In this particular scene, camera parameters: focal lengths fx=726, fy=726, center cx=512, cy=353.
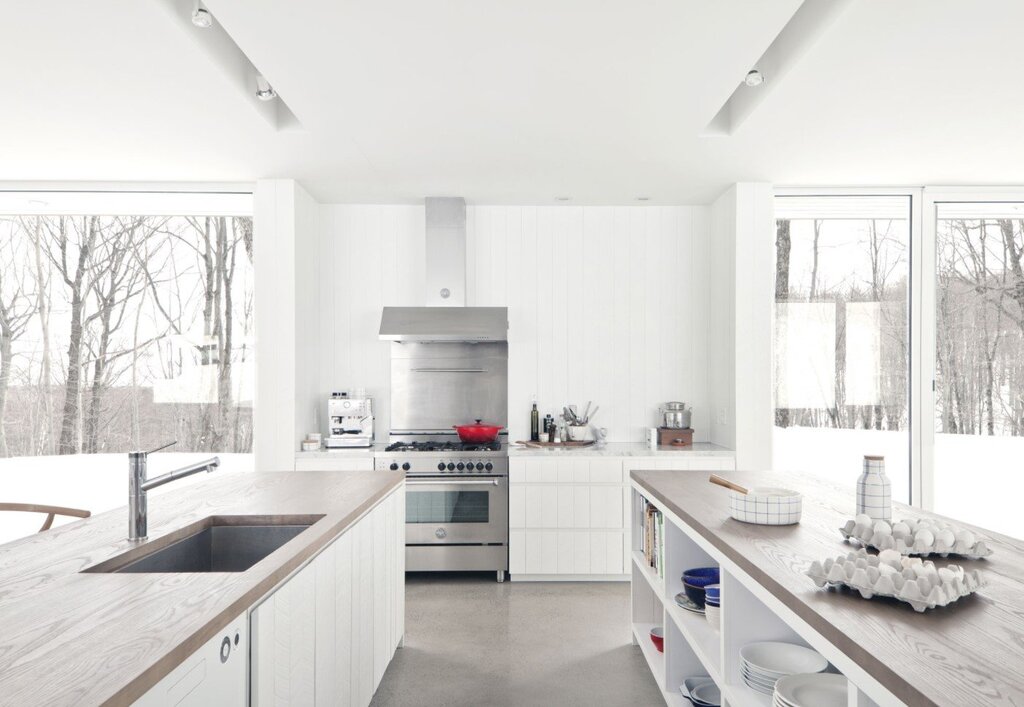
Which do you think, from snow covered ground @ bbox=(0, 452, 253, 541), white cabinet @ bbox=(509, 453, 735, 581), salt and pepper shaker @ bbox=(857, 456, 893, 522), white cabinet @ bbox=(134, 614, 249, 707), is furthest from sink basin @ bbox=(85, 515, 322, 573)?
snow covered ground @ bbox=(0, 452, 253, 541)

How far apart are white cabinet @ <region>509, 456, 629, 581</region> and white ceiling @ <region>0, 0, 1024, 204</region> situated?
6.27 feet

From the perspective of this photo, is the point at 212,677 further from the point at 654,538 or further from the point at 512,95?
the point at 512,95

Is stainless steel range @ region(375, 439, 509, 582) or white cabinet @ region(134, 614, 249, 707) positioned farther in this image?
stainless steel range @ region(375, 439, 509, 582)

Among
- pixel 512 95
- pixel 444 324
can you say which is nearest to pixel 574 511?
pixel 444 324

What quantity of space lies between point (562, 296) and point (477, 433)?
1.23 meters

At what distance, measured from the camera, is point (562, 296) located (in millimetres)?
5508

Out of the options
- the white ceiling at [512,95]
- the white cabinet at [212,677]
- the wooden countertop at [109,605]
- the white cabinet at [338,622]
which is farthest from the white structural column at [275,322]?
the white cabinet at [212,677]

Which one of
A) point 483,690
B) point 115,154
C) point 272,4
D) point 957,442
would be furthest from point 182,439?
point 957,442

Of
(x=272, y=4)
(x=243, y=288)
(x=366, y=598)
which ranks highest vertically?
(x=272, y=4)

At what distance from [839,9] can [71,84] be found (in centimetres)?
312

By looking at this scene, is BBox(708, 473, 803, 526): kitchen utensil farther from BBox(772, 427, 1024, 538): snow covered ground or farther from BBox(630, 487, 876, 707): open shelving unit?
BBox(772, 427, 1024, 538): snow covered ground

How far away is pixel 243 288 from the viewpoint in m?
6.06

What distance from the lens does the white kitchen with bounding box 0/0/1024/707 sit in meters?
1.81

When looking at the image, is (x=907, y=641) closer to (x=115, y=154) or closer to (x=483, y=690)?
(x=483, y=690)
